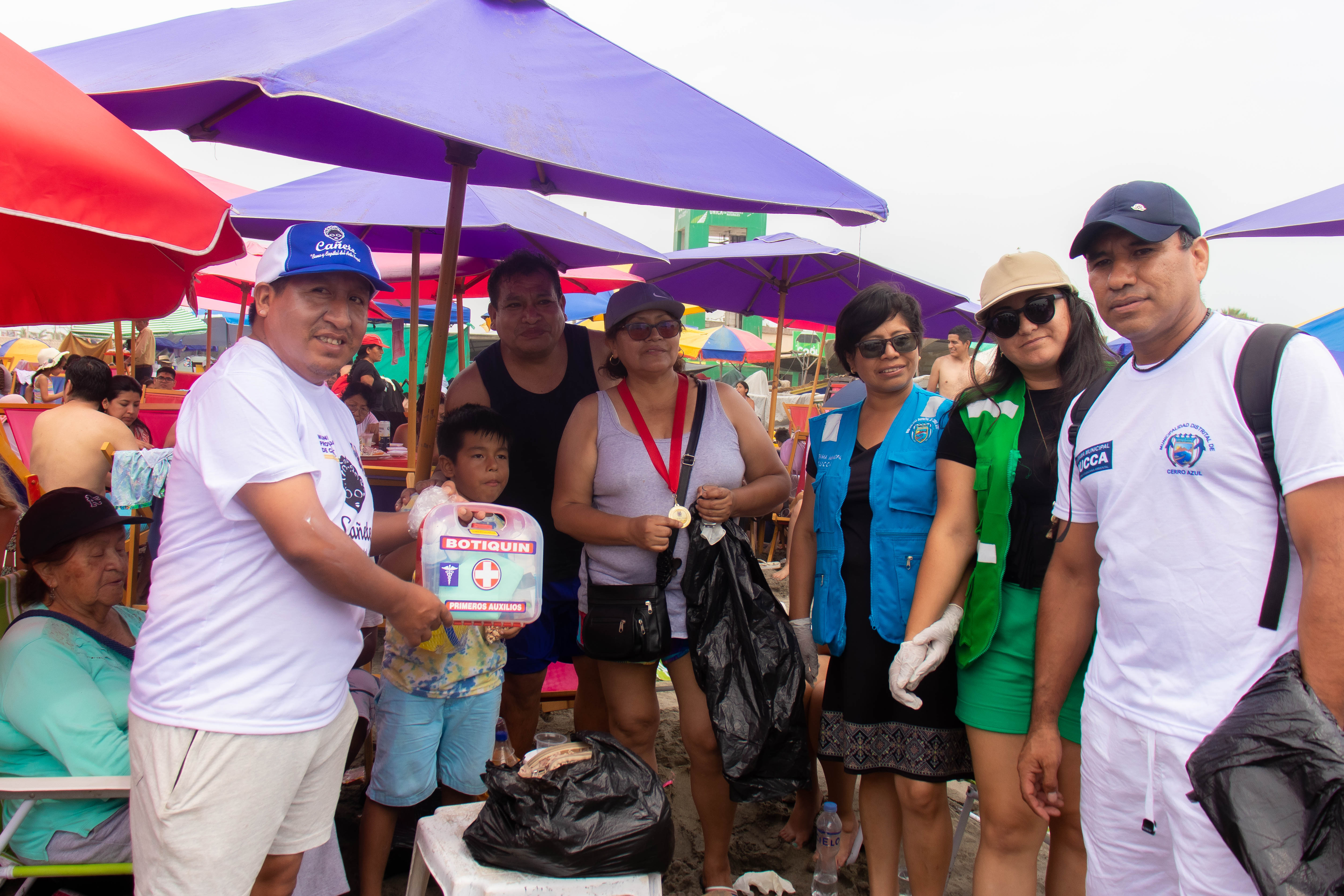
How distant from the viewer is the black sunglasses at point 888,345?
254 cm

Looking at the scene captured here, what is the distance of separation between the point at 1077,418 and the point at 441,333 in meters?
2.01

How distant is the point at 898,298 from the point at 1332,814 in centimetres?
178

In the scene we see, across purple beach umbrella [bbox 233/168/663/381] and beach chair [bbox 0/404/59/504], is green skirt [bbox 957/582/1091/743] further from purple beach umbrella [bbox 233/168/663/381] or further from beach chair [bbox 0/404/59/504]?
beach chair [bbox 0/404/59/504]

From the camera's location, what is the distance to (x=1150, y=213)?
66.0 inches

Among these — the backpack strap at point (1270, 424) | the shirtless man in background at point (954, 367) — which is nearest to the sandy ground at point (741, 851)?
the backpack strap at point (1270, 424)

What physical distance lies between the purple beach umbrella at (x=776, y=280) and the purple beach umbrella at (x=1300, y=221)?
7.25 feet

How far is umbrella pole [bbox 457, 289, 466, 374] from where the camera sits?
7.43 meters

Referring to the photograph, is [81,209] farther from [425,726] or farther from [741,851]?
[741,851]

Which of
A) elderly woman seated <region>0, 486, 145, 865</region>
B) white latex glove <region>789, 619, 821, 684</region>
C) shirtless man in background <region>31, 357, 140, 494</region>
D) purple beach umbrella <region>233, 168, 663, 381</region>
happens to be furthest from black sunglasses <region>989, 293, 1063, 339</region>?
shirtless man in background <region>31, 357, 140, 494</region>

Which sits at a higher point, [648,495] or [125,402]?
[648,495]

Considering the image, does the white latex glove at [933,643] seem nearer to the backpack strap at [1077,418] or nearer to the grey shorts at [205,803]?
the backpack strap at [1077,418]

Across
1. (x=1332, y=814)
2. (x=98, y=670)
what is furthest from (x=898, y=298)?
(x=98, y=670)

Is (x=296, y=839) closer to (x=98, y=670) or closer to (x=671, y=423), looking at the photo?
(x=98, y=670)

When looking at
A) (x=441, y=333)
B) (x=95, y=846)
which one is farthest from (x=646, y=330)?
(x=95, y=846)
